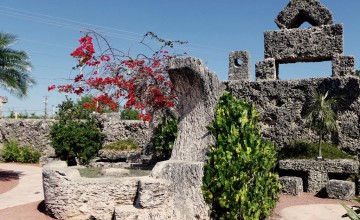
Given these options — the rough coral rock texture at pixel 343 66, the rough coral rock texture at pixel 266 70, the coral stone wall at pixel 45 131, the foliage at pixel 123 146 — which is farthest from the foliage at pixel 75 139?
the rough coral rock texture at pixel 343 66

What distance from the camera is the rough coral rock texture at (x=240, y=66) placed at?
457 inches

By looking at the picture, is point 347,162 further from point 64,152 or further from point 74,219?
point 64,152

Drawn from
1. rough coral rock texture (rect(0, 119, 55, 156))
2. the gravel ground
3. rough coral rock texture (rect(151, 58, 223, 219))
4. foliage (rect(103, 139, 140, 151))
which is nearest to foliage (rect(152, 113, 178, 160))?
rough coral rock texture (rect(151, 58, 223, 219))

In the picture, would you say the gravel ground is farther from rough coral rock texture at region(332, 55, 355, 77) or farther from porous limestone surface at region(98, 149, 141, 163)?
rough coral rock texture at region(332, 55, 355, 77)

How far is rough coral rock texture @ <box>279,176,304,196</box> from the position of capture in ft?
27.2

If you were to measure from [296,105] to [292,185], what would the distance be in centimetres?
216

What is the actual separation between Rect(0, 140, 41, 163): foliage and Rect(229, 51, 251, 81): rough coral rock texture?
8.71m

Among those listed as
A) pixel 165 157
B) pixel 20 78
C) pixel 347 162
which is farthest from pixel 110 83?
pixel 347 162

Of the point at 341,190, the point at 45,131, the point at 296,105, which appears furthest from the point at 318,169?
the point at 45,131

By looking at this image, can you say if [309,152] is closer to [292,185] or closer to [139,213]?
[292,185]

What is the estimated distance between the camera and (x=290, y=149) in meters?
9.34

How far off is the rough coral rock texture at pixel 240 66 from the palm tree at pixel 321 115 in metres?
3.04

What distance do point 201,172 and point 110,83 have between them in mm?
4313

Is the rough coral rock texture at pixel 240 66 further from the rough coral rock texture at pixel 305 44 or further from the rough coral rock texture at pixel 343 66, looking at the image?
the rough coral rock texture at pixel 343 66
